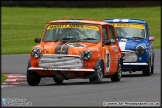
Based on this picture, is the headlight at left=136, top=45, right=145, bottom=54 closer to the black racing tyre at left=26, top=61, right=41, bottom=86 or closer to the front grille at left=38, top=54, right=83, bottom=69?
the front grille at left=38, top=54, right=83, bottom=69

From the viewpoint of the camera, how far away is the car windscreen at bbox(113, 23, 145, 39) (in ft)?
67.5

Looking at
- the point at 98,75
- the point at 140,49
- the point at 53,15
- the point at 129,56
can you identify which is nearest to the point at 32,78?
the point at 98,75

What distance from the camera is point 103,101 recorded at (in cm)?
1155

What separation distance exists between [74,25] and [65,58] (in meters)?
1.29

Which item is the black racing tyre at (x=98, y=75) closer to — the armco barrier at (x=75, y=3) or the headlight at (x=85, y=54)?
the headlight at (x=85, y=54)

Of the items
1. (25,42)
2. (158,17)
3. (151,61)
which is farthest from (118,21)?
(158,17)

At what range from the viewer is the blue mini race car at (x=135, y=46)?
1966 cm

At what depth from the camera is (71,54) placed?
15.5 meters

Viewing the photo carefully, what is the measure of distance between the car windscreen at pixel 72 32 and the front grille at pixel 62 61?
0.86 metres

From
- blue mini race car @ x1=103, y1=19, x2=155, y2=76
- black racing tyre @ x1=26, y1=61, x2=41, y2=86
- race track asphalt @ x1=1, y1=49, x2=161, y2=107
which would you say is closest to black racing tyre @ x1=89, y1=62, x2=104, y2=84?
race track asphalt @ x1=1, y1=49, x2=161, y2=107

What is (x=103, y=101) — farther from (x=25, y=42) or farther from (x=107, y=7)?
(x=107, y=7)

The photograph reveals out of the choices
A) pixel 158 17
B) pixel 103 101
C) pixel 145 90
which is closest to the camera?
pixel 103 101

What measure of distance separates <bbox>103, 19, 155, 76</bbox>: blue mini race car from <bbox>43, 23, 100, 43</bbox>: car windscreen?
3173mm

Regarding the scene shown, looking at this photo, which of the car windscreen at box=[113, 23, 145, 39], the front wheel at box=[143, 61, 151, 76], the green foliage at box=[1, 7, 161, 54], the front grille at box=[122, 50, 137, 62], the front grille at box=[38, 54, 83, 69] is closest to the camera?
the front grille at box=[38, 54, 83, 69]
